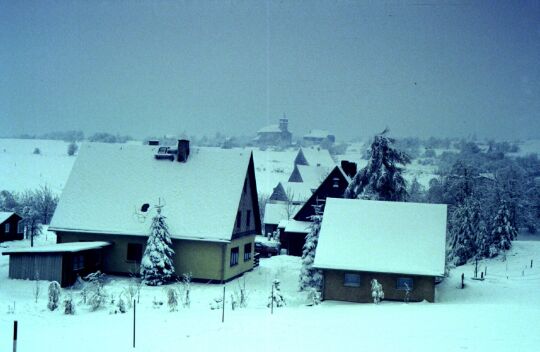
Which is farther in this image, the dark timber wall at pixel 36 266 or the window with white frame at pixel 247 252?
the window with white frame at pixel 247 252

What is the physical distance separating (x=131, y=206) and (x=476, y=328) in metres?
22.3

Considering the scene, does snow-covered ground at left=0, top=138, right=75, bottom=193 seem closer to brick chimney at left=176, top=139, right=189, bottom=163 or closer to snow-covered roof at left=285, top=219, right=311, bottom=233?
snow-covered roof at left=285, top=219, right=311, bottom=233

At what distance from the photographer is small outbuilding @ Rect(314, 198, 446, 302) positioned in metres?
24.5

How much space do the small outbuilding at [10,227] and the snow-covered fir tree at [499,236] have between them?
44.0 meters

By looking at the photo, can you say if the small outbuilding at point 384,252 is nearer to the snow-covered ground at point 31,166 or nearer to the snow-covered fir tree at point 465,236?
the snow-covered fir tree at point 465,236

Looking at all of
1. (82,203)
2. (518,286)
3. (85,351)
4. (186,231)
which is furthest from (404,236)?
(82,203)

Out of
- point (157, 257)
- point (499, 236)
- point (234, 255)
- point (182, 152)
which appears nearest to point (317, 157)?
point (499, 236)

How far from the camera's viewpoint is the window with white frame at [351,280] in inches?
990

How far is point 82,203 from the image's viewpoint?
1272 inches

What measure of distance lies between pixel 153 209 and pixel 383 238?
559 inches

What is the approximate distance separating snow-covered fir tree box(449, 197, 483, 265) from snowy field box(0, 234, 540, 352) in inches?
871

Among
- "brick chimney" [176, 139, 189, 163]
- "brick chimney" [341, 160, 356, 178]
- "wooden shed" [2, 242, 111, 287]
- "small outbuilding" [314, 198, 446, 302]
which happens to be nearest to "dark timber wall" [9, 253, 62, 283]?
"wooden shed" [2, 242, 111, 287]

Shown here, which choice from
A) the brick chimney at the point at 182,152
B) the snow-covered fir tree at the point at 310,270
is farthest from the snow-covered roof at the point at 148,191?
the snow-covered fir tree at the point at 310,270

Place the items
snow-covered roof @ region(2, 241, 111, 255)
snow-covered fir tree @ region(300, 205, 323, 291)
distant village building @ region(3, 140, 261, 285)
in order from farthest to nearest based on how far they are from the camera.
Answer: distant village building @ region(3, 140, 261, 285), snow-covered fir tree @ region(300, 205, 323, 291), snow-covered roof @ region(2, 241, 111, 255)
